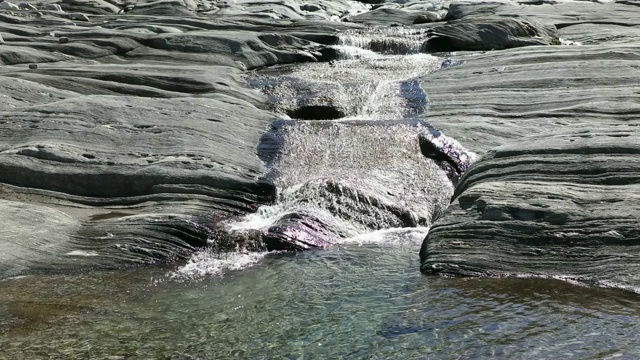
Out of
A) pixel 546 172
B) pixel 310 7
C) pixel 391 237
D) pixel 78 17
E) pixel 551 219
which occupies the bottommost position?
pixel 391 237

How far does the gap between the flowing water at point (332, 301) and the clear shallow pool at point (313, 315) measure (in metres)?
0.02

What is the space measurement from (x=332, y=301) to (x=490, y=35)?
14.5 metres

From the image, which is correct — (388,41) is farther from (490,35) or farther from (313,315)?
(313,315)

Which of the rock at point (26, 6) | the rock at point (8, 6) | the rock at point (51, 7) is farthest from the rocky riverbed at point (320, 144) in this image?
the rock at point (8, 6)

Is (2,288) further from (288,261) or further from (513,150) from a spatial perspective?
(513,150)

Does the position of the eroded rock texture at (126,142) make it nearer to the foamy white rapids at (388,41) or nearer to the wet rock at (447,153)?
the foamy white rapids at (388,41)

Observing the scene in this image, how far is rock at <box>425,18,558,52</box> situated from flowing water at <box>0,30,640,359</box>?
29.0 feet

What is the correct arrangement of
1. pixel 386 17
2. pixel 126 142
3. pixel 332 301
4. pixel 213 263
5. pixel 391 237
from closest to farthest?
pixel 332 301 → pixel 213 263 → pixel 391 237 → pixel 126 142 → pixel 386 17

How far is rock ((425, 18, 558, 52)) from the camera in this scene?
2245 centimetres

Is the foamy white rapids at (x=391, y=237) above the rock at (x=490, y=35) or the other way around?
the other way around

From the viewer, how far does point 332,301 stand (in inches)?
379

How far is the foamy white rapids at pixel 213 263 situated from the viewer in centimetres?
1088

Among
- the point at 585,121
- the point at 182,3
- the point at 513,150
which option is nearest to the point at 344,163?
the point at 513,150

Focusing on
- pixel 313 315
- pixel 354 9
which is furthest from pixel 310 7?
pixel 313 315
